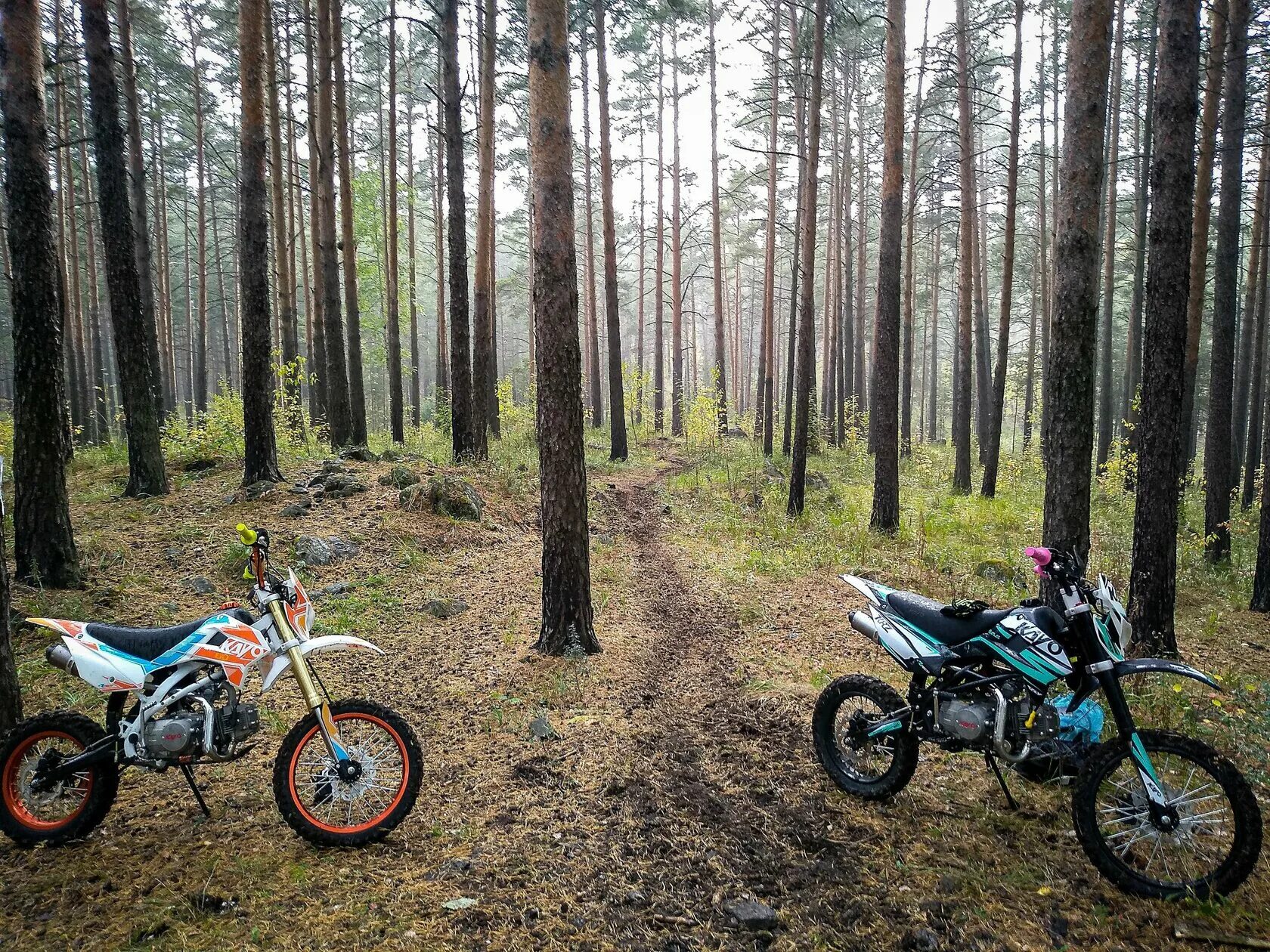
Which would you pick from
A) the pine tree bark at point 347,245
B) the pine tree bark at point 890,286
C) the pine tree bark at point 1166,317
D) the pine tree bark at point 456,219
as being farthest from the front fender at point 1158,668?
the pine tree bark at point 347,245

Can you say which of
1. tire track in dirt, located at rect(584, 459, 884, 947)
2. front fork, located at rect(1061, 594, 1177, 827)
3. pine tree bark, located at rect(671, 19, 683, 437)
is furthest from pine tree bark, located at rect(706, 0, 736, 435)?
front fork, located at rect(1061, 594, 1177, 827)

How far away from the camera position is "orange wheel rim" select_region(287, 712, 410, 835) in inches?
147

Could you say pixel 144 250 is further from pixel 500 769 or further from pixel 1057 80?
pixel 1057 80

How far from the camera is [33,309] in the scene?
6.30m

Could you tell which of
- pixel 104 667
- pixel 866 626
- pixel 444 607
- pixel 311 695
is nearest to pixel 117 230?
A: pixel 444 607

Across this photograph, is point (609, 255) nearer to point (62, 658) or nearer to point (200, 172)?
point (62, 658)

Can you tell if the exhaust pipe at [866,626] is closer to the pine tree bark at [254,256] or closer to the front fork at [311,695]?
the front fork at [311,695]

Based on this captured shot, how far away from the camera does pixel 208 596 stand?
7352 millimetres

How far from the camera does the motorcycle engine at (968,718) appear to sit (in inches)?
148

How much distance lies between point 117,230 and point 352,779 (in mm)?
9492

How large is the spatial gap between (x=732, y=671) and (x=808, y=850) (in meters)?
2.67

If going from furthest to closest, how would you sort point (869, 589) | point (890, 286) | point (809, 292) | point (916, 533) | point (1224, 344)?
point (809, 292) → point (916, 533) → point (890, 286) → point (1224, 344) → point (869, 589)

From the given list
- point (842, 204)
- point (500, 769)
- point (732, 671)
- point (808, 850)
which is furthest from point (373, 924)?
point (842, 204)

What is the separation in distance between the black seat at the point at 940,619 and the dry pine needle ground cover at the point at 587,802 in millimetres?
1159
